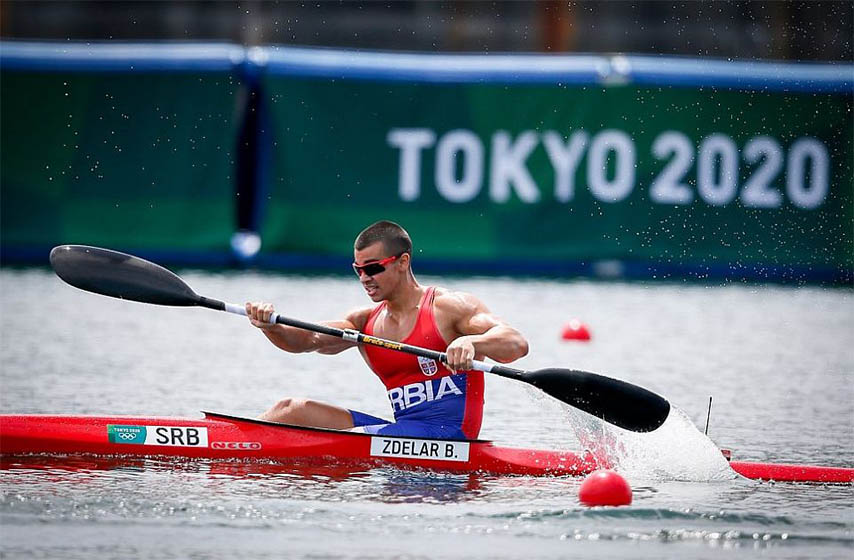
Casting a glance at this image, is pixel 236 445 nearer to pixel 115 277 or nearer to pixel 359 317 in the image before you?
pixel 359 317

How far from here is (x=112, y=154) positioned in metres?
15.4

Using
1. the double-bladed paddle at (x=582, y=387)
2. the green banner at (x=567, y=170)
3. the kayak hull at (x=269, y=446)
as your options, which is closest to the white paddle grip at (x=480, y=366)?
the double-bladed paddle at (x=582, y=387)

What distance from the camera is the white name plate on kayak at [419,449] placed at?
697 centimetres

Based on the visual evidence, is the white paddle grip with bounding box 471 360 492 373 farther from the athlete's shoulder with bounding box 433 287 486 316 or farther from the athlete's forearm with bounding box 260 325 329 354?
the athlete's forearm with bounding box 260 325 329 354

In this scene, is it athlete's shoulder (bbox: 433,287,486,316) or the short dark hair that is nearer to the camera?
the short dark hair

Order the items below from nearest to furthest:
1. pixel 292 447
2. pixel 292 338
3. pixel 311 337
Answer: pixel 292 447 < pixel 292 338 < pixel 311 337

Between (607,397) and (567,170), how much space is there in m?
8.57

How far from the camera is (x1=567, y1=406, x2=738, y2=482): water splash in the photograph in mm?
6957

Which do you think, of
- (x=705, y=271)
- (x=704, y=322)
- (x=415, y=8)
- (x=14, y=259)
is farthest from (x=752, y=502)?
(x=415, y=8)

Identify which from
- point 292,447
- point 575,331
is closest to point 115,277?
point 292,447

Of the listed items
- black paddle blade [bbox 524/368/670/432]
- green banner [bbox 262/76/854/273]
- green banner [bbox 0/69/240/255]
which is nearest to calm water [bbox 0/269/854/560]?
black paddle blade [bbox 524/368/670/432]

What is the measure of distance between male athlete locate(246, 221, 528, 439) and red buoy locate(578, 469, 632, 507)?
3.27 feet

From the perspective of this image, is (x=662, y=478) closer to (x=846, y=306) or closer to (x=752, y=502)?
(x=752, y=502)

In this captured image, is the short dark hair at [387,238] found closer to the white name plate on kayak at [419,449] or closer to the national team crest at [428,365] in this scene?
the national team crest at [428,365]
